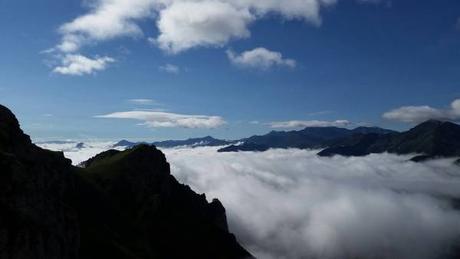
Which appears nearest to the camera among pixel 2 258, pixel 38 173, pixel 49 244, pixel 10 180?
pixel 2 258

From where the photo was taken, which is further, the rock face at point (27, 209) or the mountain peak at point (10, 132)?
the mountain peak at point (10, 132)

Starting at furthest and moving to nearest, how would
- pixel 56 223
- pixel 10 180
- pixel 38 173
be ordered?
pixel 38 173 < pixel 56 223 < pixel 10 180

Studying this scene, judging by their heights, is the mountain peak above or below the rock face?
above

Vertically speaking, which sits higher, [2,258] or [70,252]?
[2,258]

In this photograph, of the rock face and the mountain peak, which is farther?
the mountain peak

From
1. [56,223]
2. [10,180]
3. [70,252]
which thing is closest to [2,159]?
[10,180]

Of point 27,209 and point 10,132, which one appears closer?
point 27,209

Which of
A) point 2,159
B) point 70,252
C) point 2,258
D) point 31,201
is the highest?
point 2,159

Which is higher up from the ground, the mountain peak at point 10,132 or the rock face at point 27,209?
the mountain peak at point 10,132

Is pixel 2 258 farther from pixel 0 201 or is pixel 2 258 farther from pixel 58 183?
pixel 58 183

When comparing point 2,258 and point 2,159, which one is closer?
point 2,258

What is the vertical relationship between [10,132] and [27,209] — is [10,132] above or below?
above
